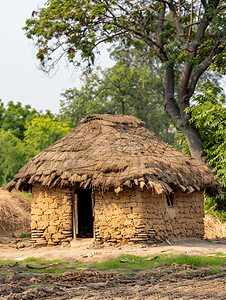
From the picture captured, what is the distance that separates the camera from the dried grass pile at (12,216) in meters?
13.2

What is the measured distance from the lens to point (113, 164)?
9266mm

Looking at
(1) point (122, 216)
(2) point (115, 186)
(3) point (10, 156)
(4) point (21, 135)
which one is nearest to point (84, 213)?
(1) point (122, 216)

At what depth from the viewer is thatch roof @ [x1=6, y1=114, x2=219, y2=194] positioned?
905 cm

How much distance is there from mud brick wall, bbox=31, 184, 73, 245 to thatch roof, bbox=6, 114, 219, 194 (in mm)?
381

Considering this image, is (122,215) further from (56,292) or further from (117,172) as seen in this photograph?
(56,292)

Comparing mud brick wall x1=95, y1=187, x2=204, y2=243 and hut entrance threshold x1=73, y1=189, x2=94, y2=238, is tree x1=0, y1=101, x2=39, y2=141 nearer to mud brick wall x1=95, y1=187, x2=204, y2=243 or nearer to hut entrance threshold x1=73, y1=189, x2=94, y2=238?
hut entrance threshold x1=73, y1=189, x2=94, y2=238

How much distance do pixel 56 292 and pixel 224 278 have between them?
2.55 metres

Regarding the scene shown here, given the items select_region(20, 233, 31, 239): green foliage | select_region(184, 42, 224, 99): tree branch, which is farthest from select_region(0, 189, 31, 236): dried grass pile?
select_region(184, 42, 224, 99): tree branch

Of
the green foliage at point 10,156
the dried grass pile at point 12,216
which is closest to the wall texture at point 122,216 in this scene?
the dried grass pile at point 12,216

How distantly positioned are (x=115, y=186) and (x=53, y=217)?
2262mm

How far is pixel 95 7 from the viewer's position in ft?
41.0

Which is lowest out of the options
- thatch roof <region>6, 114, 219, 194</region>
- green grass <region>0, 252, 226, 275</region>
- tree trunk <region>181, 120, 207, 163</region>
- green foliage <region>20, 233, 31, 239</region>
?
green grass <region>0, 252, 226, 275</region>

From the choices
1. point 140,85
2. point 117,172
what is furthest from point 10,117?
point 117,172

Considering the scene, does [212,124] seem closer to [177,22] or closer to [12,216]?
[177,22]
